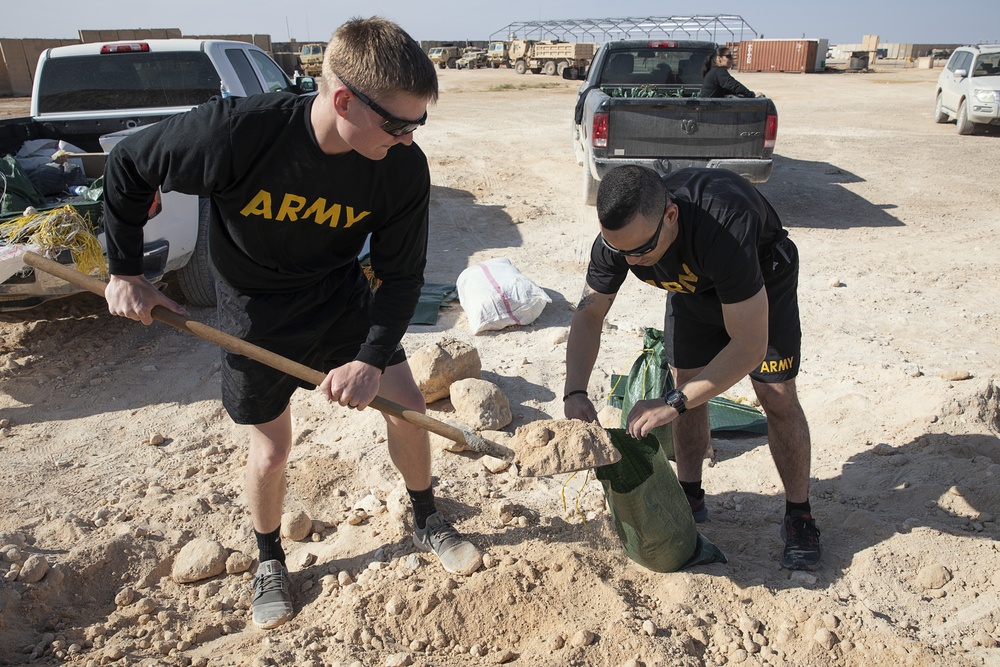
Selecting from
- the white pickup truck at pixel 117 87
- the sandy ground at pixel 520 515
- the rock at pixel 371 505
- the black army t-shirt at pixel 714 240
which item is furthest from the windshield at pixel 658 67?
the rock at pixel 371 505

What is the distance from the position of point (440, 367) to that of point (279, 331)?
1.69m

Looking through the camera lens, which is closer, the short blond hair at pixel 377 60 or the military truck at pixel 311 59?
the short blond hair at pixel 377 60

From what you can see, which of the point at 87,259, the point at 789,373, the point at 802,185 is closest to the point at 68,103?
the point at 87,259

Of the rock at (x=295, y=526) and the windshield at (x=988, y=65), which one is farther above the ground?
the windshield at (x=988, y=65)

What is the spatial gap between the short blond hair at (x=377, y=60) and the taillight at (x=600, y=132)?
571 cm

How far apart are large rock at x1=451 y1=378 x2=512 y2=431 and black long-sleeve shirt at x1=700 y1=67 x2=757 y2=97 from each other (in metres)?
5.72

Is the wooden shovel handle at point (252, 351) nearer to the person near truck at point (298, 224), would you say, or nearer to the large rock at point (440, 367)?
the person near truck at point (298, 224)

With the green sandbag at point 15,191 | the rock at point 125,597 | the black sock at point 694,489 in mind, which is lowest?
the rock at point 125,597

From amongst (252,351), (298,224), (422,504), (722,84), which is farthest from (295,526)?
(722,84)

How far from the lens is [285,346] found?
2520 millimetres

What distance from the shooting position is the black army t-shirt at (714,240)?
2.31 meters

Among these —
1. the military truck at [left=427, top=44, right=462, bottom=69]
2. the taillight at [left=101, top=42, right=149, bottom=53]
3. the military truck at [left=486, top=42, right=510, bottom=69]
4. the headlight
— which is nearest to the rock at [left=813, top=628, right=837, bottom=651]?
the taillight at [left=101, top=42, right=149, bottom=53]

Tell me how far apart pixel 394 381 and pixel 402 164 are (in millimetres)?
804

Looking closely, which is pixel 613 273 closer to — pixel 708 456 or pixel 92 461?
pixel 708 456
